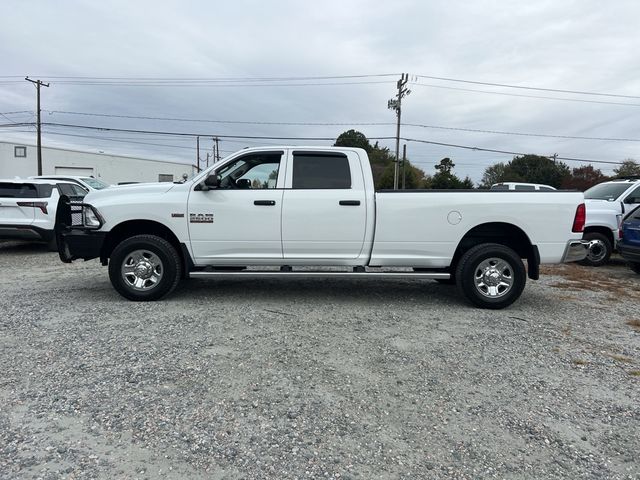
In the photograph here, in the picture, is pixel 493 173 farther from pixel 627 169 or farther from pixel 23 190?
pixel 23 190

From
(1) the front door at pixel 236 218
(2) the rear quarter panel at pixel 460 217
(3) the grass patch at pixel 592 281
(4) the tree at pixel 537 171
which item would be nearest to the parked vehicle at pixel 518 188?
(2) the rear quarter panel at pixel 460 217

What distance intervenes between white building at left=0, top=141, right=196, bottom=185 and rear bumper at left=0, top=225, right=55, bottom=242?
38022 mm

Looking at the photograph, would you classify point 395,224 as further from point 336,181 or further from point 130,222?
point 130,222

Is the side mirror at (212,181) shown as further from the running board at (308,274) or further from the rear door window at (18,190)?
the rear door window at (18,190)

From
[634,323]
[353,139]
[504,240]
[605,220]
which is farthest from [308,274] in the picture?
[353,139]

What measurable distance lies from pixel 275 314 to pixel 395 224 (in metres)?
1.89

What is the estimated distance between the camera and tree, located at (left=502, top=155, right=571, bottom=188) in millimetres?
65250

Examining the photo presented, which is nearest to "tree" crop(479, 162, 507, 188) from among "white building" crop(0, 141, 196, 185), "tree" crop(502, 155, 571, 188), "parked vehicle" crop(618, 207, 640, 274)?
"tree" crop(502, 155, 571, 188)

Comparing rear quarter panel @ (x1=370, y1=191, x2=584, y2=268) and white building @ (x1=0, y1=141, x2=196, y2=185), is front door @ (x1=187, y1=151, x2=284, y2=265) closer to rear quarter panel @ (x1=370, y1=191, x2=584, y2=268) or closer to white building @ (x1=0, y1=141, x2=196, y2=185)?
rear quarter panel @ (x1=370, y1=191, x2=584, y2=268)

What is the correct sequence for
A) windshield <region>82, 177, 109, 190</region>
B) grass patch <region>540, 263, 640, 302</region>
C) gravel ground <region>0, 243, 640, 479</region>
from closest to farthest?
gravel ground <region>0, 243, 640, 479</region> < grass patch <region>540, 263, 640, 302</region> < windshield <region>82, 177, 109, 190</region>

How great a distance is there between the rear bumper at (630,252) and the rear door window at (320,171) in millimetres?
5777

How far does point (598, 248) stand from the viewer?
959 cm

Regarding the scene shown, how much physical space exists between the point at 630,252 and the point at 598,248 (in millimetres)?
1724

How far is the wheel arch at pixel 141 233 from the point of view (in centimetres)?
571
